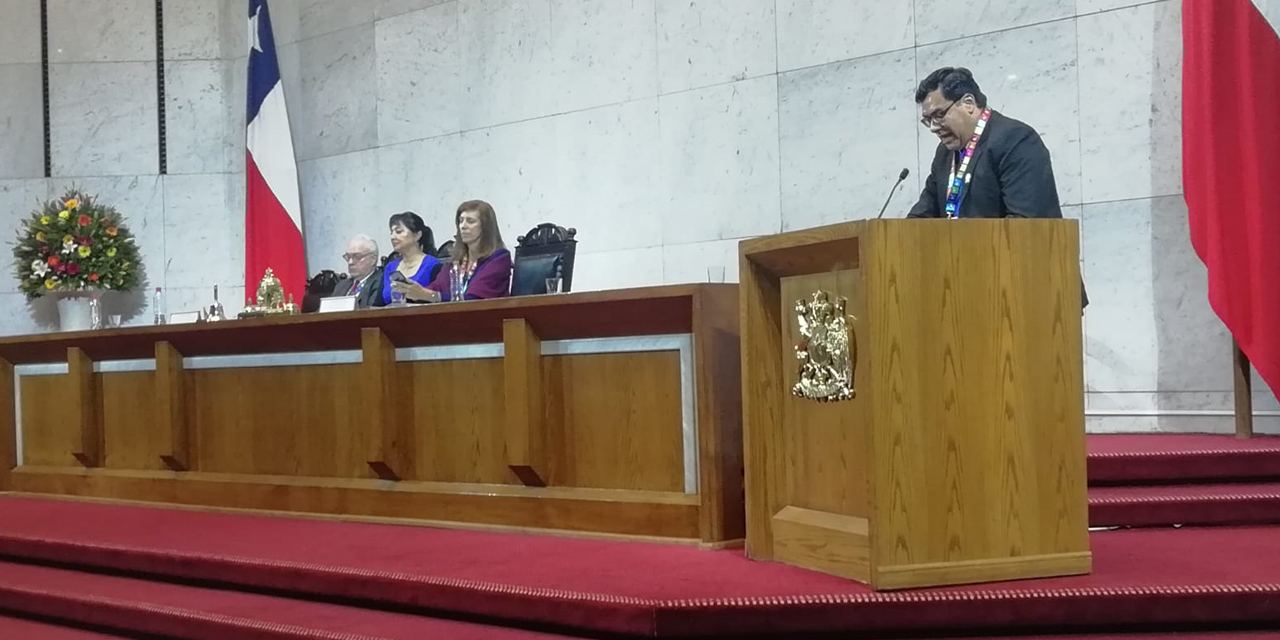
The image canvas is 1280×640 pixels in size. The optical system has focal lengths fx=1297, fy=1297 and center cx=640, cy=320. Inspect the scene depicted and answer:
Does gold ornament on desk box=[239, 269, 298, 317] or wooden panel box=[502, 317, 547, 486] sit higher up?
gold ornament on desk box=[239, 269, 298, 317]

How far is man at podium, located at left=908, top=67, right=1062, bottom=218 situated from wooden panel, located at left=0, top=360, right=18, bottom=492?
15.1 ft

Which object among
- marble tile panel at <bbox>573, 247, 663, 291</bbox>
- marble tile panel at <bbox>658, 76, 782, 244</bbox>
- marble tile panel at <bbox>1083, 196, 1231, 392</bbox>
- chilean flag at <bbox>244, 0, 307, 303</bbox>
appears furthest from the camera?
chilean flag at <bbox>244, 0, 307, 303</bbox>

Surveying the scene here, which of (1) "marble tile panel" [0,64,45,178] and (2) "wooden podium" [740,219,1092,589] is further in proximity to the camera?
(1) "marble tile panel" [0,64,45,178]

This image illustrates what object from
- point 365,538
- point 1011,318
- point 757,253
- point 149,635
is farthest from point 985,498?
point 149,635

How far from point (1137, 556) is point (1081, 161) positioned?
2.50 m

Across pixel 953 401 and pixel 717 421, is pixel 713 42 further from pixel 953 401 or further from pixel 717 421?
pixel 953 401

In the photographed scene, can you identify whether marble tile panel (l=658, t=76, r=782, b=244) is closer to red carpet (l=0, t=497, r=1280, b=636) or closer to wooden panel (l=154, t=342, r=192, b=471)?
wooden panel (l=154, t=342, r=192, b=471)

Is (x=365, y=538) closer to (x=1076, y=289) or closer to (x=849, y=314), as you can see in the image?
(x=849, y=314)

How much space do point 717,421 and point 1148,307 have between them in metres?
2.41

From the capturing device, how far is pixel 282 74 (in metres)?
8.71

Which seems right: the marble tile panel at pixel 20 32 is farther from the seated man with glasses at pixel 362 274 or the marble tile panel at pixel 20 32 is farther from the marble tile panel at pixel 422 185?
the seated man with glasses at pixel 362 274

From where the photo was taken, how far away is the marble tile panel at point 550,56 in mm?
7035

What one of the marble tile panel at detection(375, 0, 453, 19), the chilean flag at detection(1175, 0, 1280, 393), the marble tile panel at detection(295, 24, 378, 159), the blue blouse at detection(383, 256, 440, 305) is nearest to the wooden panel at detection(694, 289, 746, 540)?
the chilean flag at detection(1175, 0, 1280, 393)

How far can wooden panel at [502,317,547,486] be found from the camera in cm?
407
